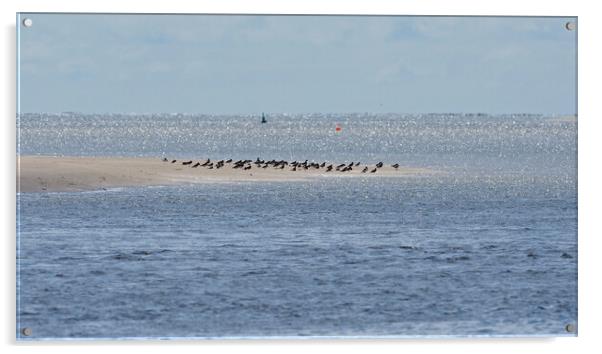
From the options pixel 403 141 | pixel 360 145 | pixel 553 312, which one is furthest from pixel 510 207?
pixel 360 145

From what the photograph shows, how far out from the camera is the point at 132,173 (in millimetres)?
27688

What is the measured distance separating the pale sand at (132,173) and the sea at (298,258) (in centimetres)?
41

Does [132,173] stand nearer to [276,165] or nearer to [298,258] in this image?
[276,165]

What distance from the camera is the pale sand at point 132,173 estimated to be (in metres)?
22.9

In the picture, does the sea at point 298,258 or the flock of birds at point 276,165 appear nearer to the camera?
the sea at point 298,258

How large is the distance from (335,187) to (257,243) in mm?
9988

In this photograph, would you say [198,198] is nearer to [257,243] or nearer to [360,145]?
[257,243]

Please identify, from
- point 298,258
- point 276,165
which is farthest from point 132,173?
point 298,258

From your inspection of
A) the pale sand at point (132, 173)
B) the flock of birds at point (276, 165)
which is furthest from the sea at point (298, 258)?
the flock of birds at point (276, 165)

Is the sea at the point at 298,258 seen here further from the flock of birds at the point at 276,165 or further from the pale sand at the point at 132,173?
the flock of birds at the point at 276,165

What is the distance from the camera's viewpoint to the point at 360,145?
50.4m

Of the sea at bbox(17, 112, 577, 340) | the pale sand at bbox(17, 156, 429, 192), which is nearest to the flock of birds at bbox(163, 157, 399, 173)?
the pale sand at bbox(17, 156, 429, 192)

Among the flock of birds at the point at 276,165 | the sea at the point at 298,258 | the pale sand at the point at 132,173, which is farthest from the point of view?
the flock of birds at the point at 276,165

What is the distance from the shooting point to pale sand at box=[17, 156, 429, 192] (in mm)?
22859
